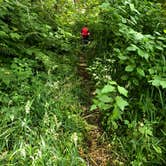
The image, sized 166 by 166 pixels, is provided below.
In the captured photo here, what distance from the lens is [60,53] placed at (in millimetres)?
5164

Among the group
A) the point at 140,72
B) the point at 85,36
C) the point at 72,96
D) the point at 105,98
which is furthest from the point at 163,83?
the point at 85,36

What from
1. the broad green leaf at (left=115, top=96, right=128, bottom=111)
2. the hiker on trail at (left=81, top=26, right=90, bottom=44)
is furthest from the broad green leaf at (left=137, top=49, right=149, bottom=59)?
the hiker on trail at (left=81, top=26, right=90, bottom=44)

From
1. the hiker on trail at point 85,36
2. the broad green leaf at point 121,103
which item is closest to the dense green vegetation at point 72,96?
the broad green leaf at point 121,103

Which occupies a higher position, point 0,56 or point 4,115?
point 0,56

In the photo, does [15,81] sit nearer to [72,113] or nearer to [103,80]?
[72,113]

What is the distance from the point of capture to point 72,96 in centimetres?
410

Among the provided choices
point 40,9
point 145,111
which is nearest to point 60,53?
point 40,9

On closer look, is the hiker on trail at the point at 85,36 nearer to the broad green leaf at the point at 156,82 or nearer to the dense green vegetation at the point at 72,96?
the dense green vegetation at the point at 72,96

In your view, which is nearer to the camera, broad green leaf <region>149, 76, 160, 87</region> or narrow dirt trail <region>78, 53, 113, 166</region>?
broad green leaf <region>149, 76, 160, 87</region>

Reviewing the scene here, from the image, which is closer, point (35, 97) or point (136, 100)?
point (35, 97)

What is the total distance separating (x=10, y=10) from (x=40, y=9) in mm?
921

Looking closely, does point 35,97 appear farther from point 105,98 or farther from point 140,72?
point 140,72

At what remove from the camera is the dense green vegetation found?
10.2ft

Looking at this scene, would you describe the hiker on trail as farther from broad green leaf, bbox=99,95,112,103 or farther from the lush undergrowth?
broad green leaf, bbox=99,95,112,103
